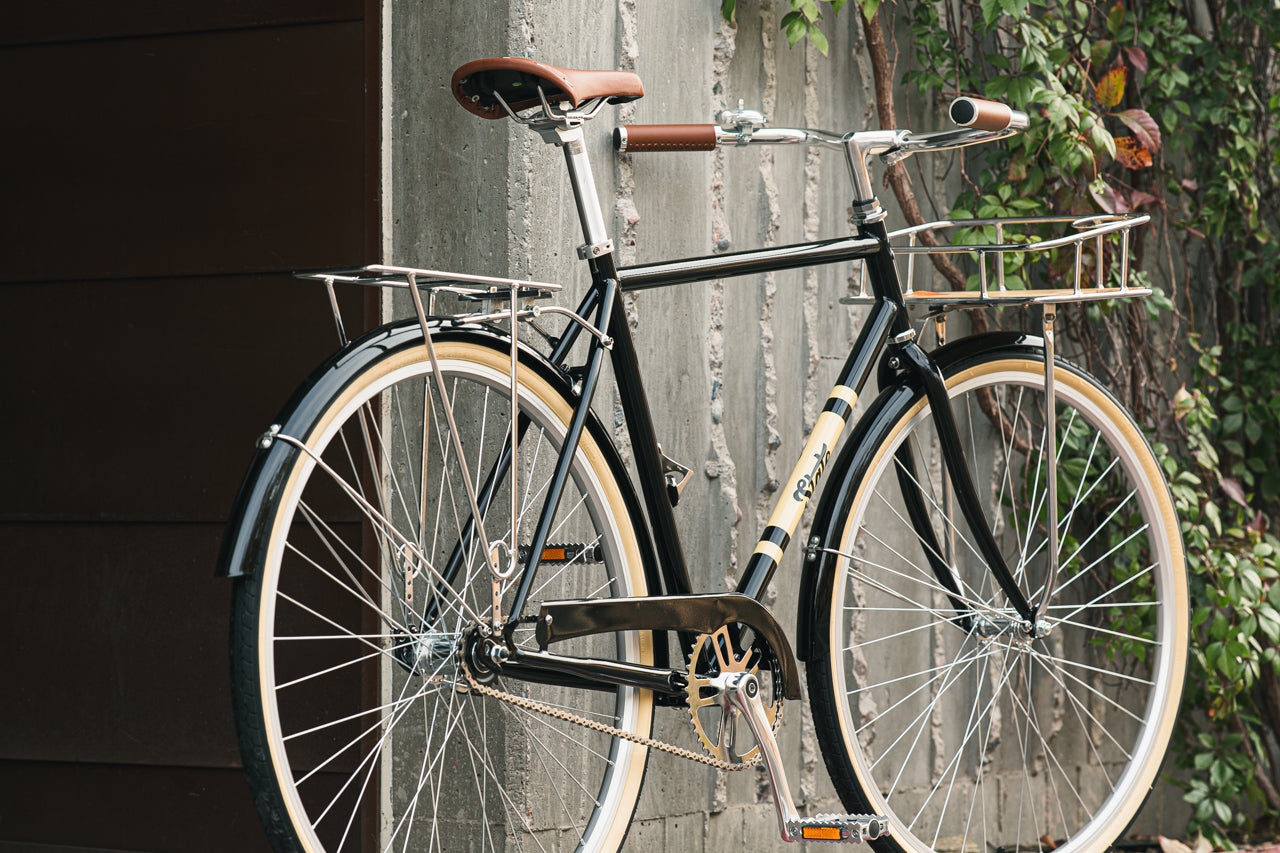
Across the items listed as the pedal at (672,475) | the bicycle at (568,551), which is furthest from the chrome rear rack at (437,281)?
the pedal at (672,475)

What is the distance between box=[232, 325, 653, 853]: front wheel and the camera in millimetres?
1733

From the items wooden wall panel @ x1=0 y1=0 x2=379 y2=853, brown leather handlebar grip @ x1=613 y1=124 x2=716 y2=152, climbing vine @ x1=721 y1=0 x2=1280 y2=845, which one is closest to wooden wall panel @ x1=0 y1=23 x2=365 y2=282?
wooden wall panel @ x1=0 y1=0 x2=379 y2=853

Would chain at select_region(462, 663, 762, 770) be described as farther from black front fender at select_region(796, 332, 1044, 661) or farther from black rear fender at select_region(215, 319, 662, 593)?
black rear fender at select_region(215, 319, 662, 593)

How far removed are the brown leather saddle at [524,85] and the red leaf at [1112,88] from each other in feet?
5.91

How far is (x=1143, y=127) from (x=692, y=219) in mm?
1301

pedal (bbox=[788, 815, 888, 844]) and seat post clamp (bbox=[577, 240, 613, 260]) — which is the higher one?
seat post clamp (bbox=[577, 240, 613, 260])

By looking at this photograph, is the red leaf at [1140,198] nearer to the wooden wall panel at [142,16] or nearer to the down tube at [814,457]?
the down tube at [814,457]

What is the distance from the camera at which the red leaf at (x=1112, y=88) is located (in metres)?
3.23

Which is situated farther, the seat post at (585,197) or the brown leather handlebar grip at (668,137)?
the brown leather handlebar grip at (668,137)

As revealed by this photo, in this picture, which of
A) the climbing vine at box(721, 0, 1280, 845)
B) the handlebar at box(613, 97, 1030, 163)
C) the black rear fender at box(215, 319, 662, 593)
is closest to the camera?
the black rear fender at box(215, 319, 662, 593)

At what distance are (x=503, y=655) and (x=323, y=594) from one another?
892 mm

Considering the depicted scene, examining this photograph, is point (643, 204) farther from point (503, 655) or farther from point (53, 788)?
point (53, 788)

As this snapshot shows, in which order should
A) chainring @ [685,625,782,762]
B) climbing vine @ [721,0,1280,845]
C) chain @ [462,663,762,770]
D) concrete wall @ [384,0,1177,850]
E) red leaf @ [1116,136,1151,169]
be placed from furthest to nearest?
1. red leaf @ [1116,136,1151,169]
2. climbing vine @ [721,0,1280,845]
3. concrete wall @ [384,0,1177,850]
4. chainring @ [685,625,782,762]
5. chain @ [462,663,762,770]

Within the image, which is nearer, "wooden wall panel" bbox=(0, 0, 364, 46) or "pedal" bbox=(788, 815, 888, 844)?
"pedal" bbox=(788, 815, 888, 844)
